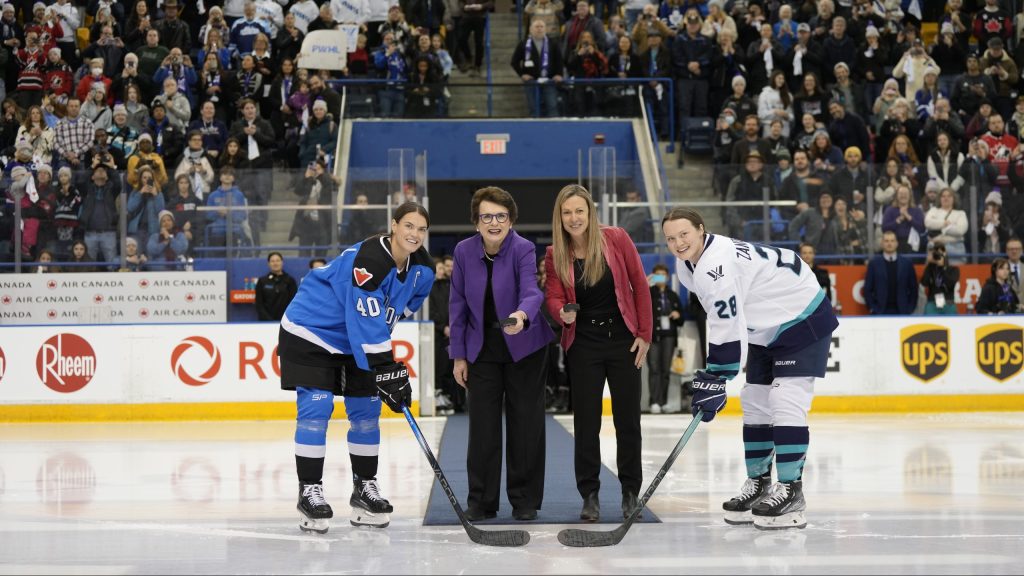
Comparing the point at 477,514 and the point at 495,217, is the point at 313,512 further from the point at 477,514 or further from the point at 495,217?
the point at 495,217

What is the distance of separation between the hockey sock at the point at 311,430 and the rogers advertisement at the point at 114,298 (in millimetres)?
7132

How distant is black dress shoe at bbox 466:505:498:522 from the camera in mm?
5633

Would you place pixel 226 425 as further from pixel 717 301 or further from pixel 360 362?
pixel 717 301

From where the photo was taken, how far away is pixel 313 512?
17.4 feet

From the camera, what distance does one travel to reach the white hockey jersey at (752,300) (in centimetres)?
516

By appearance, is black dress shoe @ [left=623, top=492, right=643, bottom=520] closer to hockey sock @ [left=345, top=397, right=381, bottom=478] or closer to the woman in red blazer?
the woman in red blazer

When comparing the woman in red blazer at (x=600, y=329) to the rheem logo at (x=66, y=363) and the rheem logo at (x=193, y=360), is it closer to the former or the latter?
the rheem logo at (x=193, y=360)

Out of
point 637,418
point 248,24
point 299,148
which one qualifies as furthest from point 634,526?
point 248,24

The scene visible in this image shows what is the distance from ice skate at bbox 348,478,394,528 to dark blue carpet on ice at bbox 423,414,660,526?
20cm

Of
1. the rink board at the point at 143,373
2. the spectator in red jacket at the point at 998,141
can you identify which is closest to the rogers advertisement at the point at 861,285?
the rink board at the point at 143,373

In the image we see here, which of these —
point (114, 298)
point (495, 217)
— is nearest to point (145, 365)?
point (114, 298)

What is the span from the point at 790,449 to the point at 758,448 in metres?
0.33

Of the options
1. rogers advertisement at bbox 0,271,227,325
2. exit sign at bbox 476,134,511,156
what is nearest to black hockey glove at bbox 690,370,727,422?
rogers advertisement at bbox 0,271,227,325

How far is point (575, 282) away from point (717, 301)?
0.85 meters
